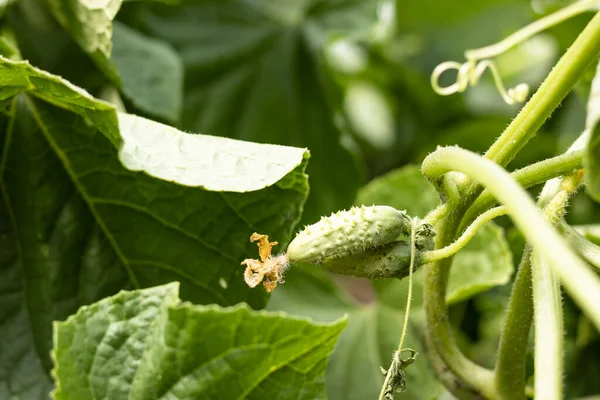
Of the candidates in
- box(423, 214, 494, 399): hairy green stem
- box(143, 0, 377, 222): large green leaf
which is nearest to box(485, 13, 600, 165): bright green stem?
box(423, 214, 494, 399): hairy green stem

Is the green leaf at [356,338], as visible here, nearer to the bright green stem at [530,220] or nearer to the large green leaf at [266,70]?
the large green leaf at [266,70]

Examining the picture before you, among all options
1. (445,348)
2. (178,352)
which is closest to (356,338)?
(445,348)

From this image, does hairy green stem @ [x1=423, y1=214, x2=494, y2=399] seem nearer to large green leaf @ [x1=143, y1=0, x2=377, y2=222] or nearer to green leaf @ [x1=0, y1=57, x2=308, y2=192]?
green leaf @ [x1=0, y1=57, x2=308, y2=192]

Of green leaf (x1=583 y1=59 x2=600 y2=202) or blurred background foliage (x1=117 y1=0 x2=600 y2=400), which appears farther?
blurred background foliage (x1=117 y1=0 x2=600 y2=400)

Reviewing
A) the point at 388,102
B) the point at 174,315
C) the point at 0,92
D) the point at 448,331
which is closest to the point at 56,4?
the point at 0,92

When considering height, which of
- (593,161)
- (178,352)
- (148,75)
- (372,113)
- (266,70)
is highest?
(372,113)

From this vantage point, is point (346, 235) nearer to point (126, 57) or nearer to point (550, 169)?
point (550, 169)

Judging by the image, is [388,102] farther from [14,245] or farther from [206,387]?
[206,387]
